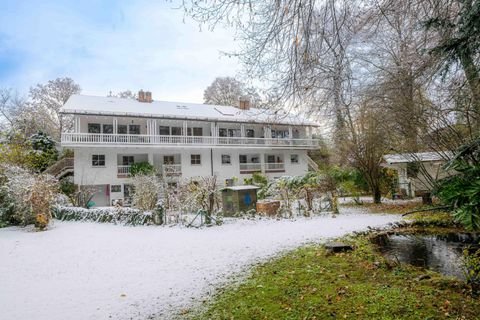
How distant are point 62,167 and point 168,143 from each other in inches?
→ 323

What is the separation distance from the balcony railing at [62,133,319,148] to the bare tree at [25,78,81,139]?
1005 cm

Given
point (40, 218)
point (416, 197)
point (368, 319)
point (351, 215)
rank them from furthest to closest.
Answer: point (416, 197), point (351, 215), point (40, 218), point (368, 319)

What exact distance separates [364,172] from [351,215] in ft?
14.4

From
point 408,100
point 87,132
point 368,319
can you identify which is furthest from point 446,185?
point 87,132

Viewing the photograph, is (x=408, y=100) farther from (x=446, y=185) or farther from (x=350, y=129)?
(x=350, y=129)

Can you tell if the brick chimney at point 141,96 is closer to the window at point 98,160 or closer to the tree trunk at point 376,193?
the window at point 98,160

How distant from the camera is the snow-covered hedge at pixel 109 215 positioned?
34.2 ft

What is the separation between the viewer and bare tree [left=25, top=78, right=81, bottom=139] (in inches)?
1060

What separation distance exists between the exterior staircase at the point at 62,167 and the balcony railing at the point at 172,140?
3.18 meters

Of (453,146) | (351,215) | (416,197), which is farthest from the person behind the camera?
(416,197)

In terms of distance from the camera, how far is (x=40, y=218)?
34.0ft

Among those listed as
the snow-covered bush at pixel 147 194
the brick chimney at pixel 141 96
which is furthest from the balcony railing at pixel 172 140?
the snow-covered bush at pixel 147 194

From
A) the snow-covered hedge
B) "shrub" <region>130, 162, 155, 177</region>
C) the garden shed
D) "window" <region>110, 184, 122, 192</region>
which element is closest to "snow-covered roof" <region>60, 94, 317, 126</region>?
"shrub" <region>130, 162, 155, 177</region>

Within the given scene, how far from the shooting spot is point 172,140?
2294 cm
